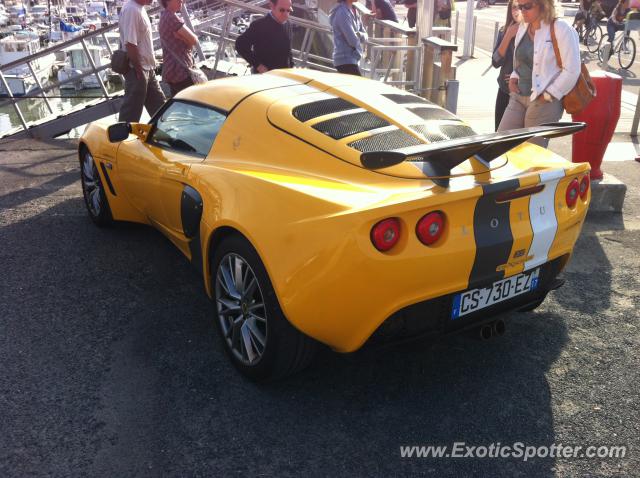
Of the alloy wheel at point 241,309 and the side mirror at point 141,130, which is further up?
the side mirror at point 141,130

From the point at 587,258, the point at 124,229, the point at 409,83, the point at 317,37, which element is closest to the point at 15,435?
the point at 124,229

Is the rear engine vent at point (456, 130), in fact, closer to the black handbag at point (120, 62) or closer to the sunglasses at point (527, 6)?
the sunglasses at point (527, 6)

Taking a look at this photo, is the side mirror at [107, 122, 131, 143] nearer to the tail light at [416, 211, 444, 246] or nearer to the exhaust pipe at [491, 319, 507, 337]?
the tail light at [416, 211, 444, 246]

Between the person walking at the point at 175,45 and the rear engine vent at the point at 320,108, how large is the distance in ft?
13.5

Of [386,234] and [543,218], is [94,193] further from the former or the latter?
[543,218]

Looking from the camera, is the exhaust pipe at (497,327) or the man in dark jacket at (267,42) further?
the man in dark jacket at (267,42)

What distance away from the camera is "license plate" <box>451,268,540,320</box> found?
2.80 meters

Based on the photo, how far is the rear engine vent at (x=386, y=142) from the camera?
3130mm

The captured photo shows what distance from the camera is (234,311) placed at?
315 cm

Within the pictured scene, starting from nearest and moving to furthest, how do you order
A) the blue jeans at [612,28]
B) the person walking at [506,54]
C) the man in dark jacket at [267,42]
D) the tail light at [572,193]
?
the tail light at [572,193] < the person walking at [506,54] < the man in dark jacket at [267,42] < the blue jeans at [612,28]

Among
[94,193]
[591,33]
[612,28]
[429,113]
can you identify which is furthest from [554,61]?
[591,33]

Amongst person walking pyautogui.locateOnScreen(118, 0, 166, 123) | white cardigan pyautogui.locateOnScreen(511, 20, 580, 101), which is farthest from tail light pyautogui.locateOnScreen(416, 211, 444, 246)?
person walking pyautogui.locateOnScreen(118, 0, 166, 123)

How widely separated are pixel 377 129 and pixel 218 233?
3.22ft

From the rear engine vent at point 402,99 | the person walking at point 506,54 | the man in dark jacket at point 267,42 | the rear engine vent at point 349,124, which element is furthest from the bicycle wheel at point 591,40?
the rear engine vent at point 349,124
